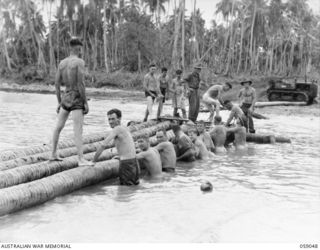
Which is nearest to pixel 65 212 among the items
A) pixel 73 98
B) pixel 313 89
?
pixel 73 98

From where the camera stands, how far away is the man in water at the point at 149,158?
888 cm

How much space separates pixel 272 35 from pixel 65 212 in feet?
203

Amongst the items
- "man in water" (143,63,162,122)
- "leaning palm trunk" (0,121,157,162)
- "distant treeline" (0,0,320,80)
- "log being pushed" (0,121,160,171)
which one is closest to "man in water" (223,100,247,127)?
"man in water" (143,63,162,122)

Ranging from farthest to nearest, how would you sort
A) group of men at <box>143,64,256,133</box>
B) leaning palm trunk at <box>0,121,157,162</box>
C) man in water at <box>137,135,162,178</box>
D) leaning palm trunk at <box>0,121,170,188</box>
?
group of men at <box>143,64,256,133</box>
man in water at <box>137,135,162,178</box>
leaning palm trunk at <box>0,121,157,162</box>
leaning palm trunk at <box>0,121,170,188</box>

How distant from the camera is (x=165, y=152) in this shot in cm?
955

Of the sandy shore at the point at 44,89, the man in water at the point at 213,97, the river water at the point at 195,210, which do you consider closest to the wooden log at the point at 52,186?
the river water at the point at 195,210

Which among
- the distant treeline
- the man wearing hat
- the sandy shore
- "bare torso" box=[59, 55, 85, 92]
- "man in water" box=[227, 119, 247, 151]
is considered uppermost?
the distant treeline

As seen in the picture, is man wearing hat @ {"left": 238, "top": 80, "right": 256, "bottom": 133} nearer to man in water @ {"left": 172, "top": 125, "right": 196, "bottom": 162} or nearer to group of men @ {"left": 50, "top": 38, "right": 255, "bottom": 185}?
group of men @ {"left": 50, "top": 38, "right": 255, "bottom": 185}

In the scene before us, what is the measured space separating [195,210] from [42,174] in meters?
2.30

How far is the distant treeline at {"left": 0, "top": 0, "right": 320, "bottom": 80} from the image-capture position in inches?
2128

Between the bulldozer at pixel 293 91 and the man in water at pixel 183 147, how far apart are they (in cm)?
2054

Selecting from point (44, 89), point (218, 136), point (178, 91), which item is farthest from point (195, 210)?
point (44, 89)

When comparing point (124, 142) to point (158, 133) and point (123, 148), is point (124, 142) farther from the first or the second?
point (158, 133)

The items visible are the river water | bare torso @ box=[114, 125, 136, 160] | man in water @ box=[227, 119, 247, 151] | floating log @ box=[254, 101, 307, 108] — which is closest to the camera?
the river water
